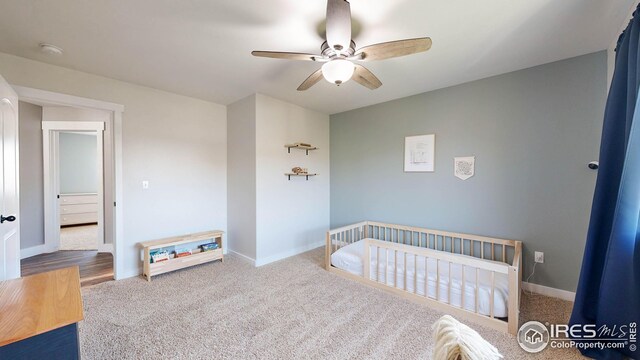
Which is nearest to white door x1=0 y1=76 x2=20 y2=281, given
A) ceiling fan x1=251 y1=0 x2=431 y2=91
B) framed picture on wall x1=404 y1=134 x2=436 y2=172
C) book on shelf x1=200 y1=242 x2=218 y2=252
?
book on shelf x1=200 y1=242 x2=218 y2=252

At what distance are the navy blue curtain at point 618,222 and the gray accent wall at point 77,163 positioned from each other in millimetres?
8328

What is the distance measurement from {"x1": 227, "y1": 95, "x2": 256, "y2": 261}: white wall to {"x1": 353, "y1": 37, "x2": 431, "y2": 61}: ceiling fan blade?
1965 mm

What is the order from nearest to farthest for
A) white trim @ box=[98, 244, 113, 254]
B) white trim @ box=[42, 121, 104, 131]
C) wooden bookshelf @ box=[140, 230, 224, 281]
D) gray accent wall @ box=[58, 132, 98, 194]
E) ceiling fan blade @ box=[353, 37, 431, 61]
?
ceiling fan blade @ box=[353, 37, 431, 61]
wooden bookshelf @ box=[140, 230, 224, 281]
white trim @ box=[42, 121, 104, 131]
white trim @ box=[98, 244, 113, 254]
gray accent wall @ box=[58, 132, 98, 194]

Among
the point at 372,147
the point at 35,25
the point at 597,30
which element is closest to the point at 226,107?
the point at 35,25

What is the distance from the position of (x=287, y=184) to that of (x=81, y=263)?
120 inches

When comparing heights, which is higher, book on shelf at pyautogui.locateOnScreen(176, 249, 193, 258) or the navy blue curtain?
the navy blue curtain

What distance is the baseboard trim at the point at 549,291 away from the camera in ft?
7.77

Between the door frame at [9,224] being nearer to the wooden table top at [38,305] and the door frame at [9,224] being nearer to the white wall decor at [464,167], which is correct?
the wooden table top at [38,305]

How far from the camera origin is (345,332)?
1.90 metres

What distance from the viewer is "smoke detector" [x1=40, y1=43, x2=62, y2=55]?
6.82 feet

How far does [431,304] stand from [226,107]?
3662 millimetres

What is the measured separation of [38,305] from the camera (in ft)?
Answer: 3.80

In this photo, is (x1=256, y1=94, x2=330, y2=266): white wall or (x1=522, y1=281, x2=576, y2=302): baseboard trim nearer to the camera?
(x1=522, y1=281, x2=576, y2=302): baseboard trim

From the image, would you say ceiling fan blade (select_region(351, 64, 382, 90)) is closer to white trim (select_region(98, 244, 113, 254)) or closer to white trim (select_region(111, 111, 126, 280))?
white trim (select_region(111, 111, 126, 280))
